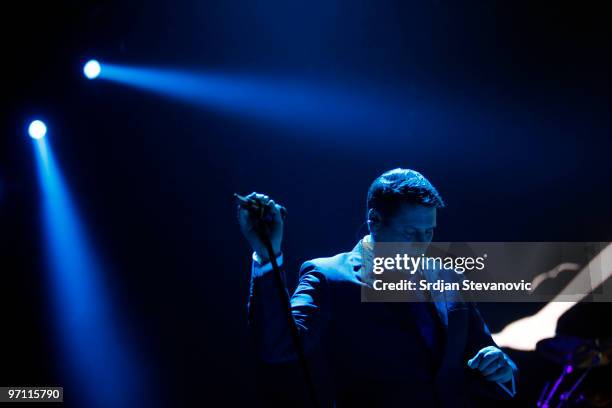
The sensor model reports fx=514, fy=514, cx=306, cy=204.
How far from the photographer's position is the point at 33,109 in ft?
11.3

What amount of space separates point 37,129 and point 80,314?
1.29 m

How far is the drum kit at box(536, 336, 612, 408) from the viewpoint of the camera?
3.11 m

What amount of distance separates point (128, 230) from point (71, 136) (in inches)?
29.8

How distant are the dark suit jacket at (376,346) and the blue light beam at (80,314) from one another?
2.13m

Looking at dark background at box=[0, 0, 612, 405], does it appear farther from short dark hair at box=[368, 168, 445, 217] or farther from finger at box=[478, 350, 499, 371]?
finger at box=[478, 350, 499, 371]

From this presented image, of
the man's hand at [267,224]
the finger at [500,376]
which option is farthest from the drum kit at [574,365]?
the man's hand at [267,224]

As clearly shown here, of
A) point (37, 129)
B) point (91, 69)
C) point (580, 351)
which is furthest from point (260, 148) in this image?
point (580, 351)

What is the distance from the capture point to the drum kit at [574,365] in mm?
3107

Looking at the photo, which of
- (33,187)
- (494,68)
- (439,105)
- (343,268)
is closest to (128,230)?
(33,187)

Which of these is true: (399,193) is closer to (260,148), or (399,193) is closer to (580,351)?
(260,148)

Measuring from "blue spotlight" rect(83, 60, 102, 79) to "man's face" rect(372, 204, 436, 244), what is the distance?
2.50 metres

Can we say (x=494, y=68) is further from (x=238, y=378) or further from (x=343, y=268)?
(x=238, y=378)

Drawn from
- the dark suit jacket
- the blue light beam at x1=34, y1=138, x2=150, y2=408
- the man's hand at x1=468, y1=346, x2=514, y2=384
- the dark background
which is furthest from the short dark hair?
the blue light beam at x1=34, y1=138, x2=150, y2=408

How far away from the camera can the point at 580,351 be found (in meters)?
3.11
